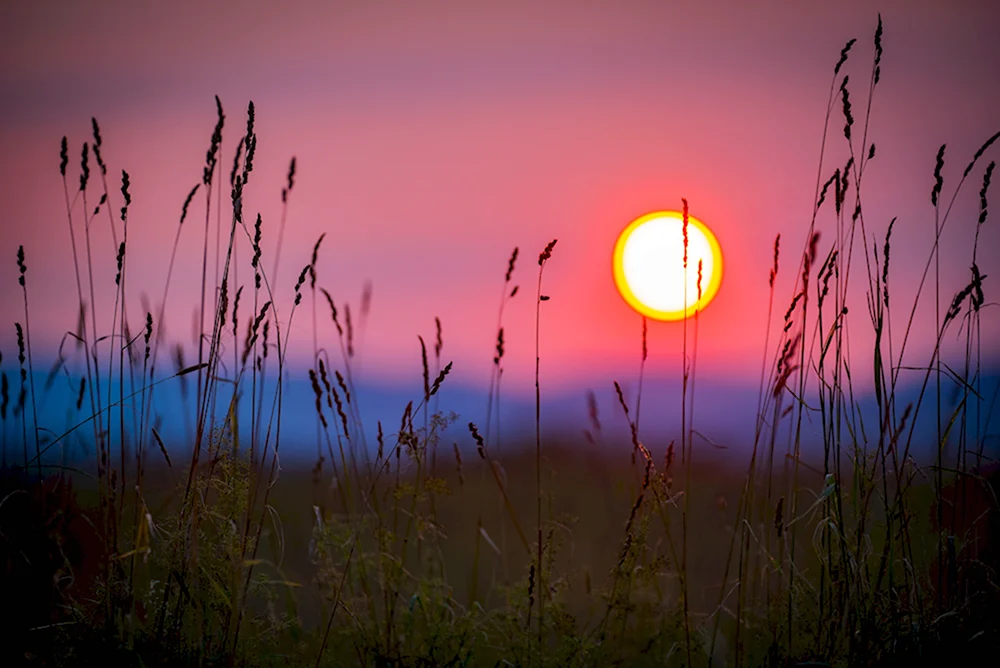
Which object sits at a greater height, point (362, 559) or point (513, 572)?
point (362, 559)

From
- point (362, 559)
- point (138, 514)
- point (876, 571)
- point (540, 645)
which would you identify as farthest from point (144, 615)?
point (876, 571)

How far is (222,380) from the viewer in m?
2.24

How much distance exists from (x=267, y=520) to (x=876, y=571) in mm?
1884

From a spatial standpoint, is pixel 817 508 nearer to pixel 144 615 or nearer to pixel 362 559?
pixel 362 559

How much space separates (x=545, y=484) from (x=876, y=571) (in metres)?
1.05

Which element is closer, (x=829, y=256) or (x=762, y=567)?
(x=829, y=256)

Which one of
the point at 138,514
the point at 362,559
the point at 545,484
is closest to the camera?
the point at 138,514

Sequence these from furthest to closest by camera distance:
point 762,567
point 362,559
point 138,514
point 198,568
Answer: point 762,567 < point 362,559 < point 138,514 < point 198,568

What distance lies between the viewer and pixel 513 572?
12.1 feet

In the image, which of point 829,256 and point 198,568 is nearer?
point 198,568

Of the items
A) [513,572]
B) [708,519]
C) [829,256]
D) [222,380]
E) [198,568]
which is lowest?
[513,572]

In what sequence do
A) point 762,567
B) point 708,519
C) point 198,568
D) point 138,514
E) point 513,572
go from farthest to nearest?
point 513,572
point 708,519
point 762,567
point 138,514
point 198,568

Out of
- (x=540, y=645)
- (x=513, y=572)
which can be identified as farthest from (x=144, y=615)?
(x=513, y=572)

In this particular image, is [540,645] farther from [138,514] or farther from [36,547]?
[36,547]
